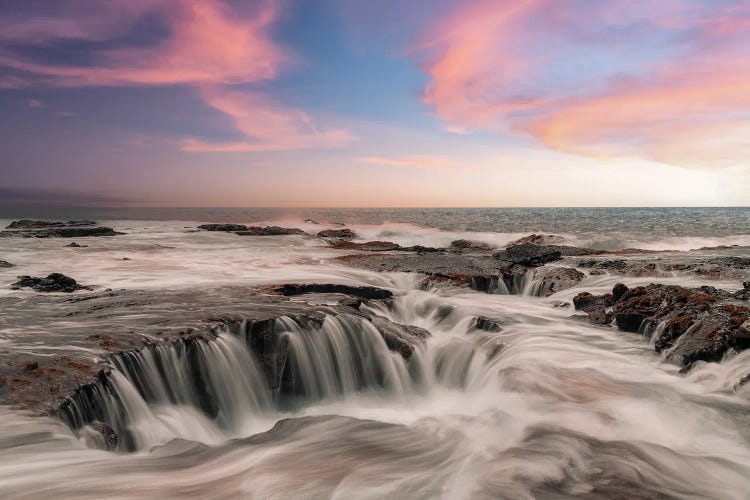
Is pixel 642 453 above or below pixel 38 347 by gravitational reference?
below

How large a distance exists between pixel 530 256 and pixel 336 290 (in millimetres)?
9715

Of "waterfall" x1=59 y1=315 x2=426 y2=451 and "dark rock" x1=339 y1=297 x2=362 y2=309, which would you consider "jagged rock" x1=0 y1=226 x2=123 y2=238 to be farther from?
"waterfall" x1=59 y1=315 x2=426 y2=451

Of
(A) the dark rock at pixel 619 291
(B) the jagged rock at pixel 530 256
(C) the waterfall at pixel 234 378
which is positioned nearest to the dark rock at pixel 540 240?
(B) the jagged rock at pixel 530 256

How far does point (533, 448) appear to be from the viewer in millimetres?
5625

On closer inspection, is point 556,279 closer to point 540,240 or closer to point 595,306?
point 595,306

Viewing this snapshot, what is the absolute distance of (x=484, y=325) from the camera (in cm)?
1047

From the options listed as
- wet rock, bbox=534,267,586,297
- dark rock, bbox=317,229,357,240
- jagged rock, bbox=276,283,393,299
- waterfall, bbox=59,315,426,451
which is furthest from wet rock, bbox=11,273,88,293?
dark rock, bbox=317,229,357,240

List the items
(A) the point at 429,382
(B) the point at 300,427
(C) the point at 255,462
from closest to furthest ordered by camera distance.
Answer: (C) the point at 255,462
(B) the point at 300,427
(A) the point at 429,382

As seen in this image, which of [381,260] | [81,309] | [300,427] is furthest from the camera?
[381,260]

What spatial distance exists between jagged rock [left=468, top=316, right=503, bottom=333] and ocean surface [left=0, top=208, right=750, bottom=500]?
0.29 metres

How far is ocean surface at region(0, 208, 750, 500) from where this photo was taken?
4.67 m

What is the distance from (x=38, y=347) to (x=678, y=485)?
865 cm

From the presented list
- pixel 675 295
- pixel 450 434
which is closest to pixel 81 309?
pixel 450 434

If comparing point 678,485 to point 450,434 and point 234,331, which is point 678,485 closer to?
point 450,434
